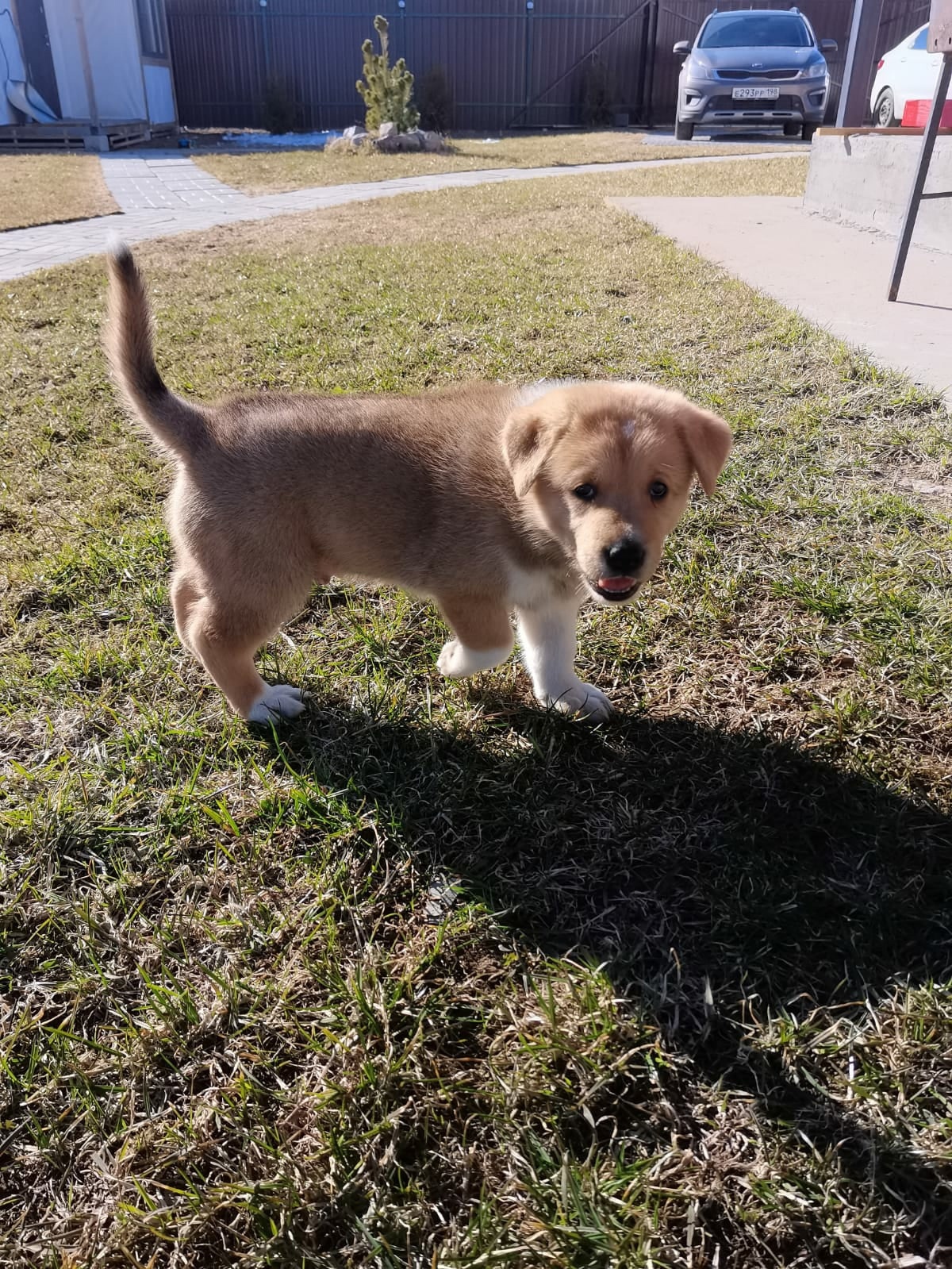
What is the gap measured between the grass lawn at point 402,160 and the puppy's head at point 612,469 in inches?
482

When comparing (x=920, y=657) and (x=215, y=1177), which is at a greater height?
(x=920, y=657)

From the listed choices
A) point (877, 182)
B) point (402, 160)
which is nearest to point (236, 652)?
point (877, 182)

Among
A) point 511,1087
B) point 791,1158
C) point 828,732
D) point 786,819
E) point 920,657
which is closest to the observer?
point 791,1158

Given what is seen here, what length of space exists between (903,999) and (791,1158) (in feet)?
1.42

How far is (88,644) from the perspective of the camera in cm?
299

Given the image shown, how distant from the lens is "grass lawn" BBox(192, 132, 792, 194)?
13797mm

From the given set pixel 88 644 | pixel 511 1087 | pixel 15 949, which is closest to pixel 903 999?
pixel 511 1087

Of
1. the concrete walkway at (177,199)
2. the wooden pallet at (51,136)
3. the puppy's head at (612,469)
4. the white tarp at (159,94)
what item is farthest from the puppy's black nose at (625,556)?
the white tarp at (159,94)

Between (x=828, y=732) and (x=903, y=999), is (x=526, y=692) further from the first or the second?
(x=903, y=999)

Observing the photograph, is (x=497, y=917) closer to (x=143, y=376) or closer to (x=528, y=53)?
(x=143, y=376)

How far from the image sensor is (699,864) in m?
2.10

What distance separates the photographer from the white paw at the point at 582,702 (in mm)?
2611

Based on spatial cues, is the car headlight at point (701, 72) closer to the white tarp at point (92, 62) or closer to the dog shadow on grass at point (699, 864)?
the white tarp at point (92, 62)

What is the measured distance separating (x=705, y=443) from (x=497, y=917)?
4.38 feet
